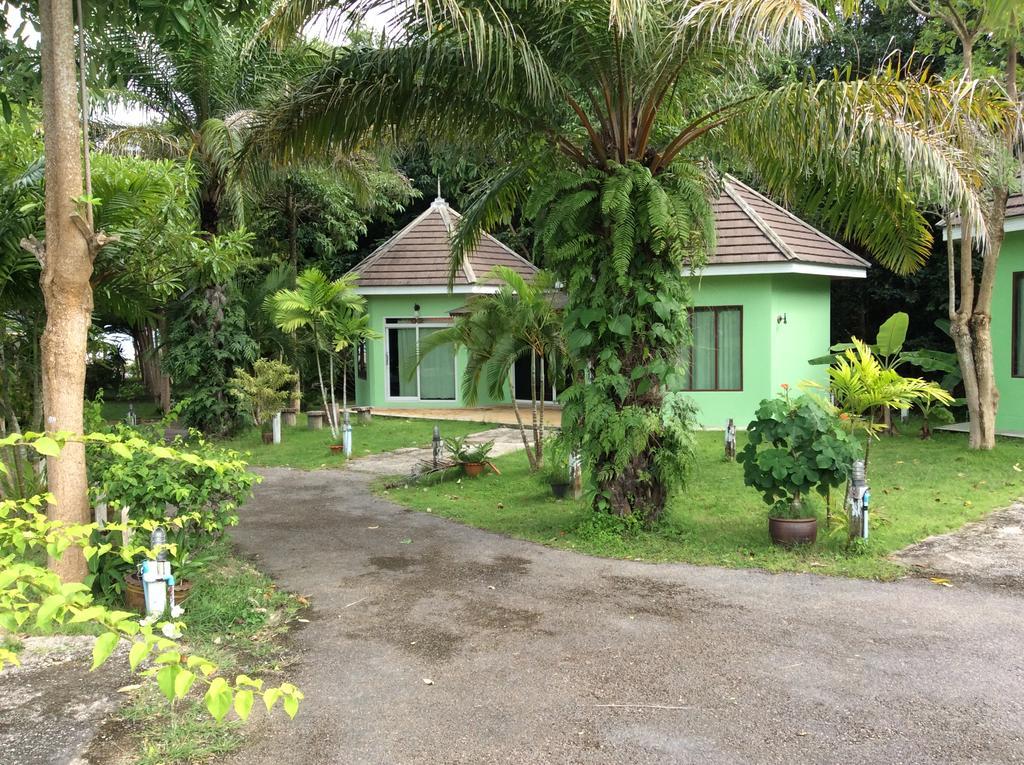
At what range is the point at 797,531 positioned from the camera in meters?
7.12

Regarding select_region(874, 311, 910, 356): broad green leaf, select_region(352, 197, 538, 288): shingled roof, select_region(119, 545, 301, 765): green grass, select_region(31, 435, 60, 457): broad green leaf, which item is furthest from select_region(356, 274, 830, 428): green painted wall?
select_region(31, 435, 60, 457): broad green leaf

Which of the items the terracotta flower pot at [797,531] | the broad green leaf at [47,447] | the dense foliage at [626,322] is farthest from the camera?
the dense foliage at [626,322]

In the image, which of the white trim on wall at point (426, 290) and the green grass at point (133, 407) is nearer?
the white trim on wall at point (426, 290)

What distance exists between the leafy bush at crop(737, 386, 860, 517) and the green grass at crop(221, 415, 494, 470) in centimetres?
740

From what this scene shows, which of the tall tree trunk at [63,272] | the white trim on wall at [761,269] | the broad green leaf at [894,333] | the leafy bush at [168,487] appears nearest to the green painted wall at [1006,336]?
the broad green leaf at [894,333]

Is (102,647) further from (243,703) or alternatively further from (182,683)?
(243,703)

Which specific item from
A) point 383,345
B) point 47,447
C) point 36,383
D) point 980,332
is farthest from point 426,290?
point 47,447

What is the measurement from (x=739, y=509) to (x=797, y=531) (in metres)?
1.74

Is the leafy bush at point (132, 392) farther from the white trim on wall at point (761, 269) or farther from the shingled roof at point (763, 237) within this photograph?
the shingled roof at point (763, 237)

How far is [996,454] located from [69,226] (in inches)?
467

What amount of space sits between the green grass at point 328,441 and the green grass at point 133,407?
4977 mm

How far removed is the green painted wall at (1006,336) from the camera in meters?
13.3

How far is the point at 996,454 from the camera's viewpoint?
1160cm

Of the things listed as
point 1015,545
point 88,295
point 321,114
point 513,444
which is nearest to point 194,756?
point 88,295
